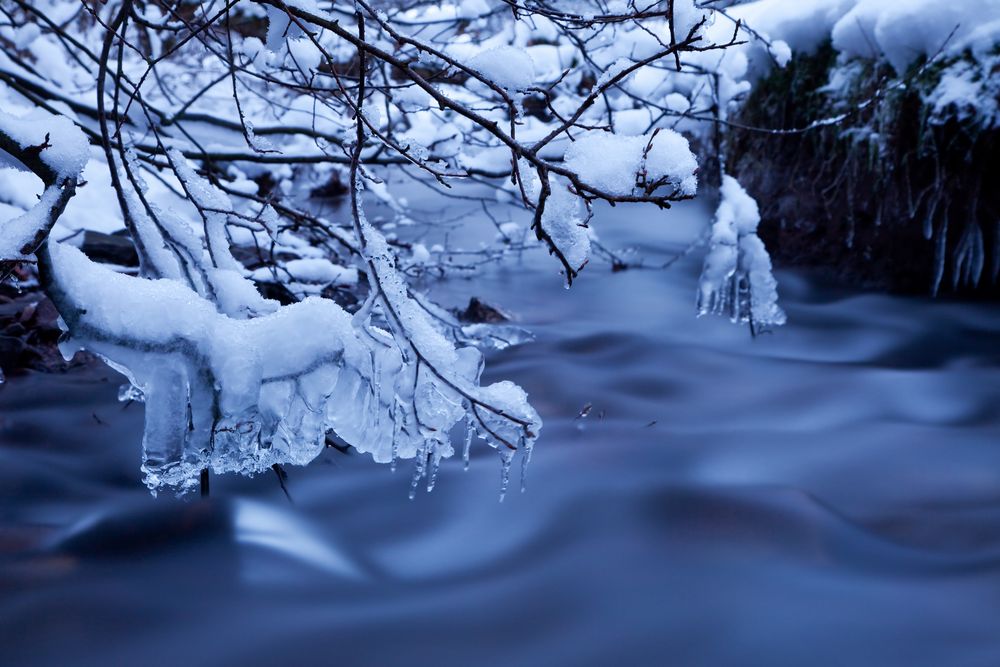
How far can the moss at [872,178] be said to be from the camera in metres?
3.88

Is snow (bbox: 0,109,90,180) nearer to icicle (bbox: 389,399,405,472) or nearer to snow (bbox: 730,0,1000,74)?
icicle (bbox: 389,399,405,472)

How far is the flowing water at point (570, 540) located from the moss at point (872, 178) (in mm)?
1040

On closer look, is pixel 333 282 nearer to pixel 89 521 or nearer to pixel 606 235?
pixel 89 521

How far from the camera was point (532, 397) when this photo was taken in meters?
3.16

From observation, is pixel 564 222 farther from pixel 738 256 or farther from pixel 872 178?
pixel 872 178

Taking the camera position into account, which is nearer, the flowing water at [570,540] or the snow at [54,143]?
the snow at [54,143]

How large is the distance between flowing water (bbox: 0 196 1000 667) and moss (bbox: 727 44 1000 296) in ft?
3.41

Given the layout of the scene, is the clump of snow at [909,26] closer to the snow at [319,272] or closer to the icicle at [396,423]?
the snow at [319,272]

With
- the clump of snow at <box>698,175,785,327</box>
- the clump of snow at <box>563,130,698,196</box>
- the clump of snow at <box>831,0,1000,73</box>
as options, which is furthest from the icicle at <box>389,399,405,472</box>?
the clump of snow at <box>831,0,1000,73</box>

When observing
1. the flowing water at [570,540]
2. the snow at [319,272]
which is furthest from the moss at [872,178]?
the snow at [319,272]

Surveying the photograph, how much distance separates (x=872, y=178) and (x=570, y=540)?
3093mm

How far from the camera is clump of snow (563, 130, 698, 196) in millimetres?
1105

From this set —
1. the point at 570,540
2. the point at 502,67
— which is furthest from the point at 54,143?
the point at 570,540

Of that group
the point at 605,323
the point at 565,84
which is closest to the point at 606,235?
the point at 565,84
